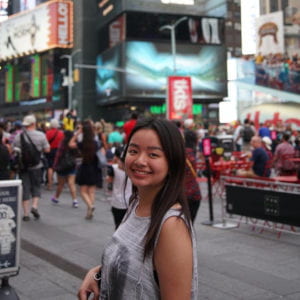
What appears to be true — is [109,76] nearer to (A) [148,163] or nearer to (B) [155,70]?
(B) [155,70]

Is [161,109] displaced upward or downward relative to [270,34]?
upward

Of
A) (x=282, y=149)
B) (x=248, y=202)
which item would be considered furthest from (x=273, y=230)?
(x=282, y=149)

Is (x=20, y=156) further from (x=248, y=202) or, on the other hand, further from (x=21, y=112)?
(x=21, y=112)

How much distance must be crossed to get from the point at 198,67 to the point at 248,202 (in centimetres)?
4627

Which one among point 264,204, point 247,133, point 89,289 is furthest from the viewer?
point 247,133

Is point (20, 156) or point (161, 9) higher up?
point (161, 9)

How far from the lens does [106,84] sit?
51.9 metres

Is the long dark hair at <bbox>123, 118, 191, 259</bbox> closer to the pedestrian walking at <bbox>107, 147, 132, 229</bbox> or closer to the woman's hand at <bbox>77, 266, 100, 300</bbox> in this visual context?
the woman's hand at <bbox>77, 266, 100, 300</bbox>

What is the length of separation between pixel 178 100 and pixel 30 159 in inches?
446

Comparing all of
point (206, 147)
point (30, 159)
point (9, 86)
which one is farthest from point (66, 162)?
point (9, 86)

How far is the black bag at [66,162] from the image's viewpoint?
975 centimetres

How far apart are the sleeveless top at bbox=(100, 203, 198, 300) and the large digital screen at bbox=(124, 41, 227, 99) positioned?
4660 cm

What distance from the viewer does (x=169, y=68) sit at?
168 feet

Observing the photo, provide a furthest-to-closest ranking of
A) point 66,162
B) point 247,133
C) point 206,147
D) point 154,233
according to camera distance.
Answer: point 247,133
point 66,162
point 206,147
point 154,233
